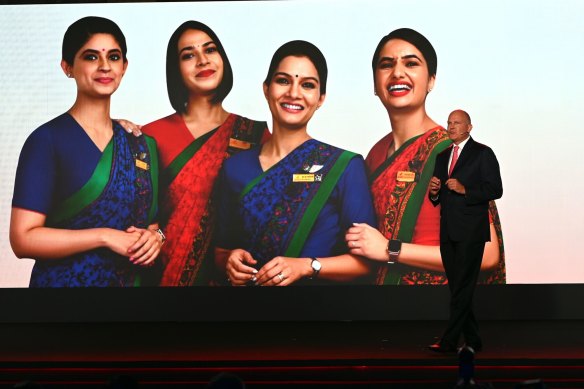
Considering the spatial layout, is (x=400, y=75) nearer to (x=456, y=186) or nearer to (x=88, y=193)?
(x=456, y=186)

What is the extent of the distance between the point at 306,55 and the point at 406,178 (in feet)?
3.45

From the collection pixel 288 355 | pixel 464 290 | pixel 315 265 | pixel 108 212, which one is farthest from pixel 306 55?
pixel 288 355

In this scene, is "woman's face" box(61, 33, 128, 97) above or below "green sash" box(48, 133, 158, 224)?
above

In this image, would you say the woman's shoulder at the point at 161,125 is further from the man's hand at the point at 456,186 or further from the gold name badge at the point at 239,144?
the man's hand at the point at 456,186

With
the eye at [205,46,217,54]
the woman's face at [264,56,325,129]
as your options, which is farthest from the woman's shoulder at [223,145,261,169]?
the eye at [205,46,217,54]

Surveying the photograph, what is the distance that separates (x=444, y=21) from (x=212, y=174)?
6.04 feet

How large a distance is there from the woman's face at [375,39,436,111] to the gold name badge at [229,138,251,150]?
3.05 feet

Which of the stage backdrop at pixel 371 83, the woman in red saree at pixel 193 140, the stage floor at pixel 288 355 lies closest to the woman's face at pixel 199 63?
the woman in red saree at pixel 193 140

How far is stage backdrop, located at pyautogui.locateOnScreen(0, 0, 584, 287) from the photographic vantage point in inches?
225

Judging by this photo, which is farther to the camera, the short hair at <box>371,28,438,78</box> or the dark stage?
the short hair at <box>371,28,438,78</box>

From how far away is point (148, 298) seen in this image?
575 cm

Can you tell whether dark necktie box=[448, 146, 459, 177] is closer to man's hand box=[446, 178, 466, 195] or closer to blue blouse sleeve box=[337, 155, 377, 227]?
man's hand box=[446, 178, 466, 195]

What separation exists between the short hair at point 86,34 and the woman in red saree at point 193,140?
342mm

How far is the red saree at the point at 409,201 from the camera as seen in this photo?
5652mm
